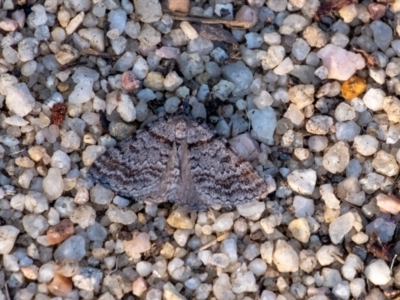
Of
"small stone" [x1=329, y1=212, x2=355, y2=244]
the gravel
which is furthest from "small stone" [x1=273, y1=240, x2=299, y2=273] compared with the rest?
"small stone" [x1=329, y1=212, x2=355, y2=244]

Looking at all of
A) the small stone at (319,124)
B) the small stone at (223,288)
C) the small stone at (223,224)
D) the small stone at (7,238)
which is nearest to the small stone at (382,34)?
the small stone at (319,124)

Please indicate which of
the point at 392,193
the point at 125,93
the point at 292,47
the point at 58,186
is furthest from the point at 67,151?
the point at 392,193

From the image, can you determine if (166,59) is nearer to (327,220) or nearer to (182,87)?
(182,87)

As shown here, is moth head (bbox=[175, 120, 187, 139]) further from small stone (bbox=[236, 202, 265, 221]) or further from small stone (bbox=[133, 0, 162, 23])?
small stone (bbox=[133, 0, 162, 23])

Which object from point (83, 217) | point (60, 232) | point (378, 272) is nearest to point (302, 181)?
point (378, 272)

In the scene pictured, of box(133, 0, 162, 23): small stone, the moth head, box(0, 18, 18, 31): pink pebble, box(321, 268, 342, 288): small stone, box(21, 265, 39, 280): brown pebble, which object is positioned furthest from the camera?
box(133, 0, 162, 23): small stone

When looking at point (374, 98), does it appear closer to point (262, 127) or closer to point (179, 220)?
point (262, 127)

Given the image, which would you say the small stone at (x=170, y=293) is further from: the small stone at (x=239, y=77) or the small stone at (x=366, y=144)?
the small stone at (x=366, y=144)
